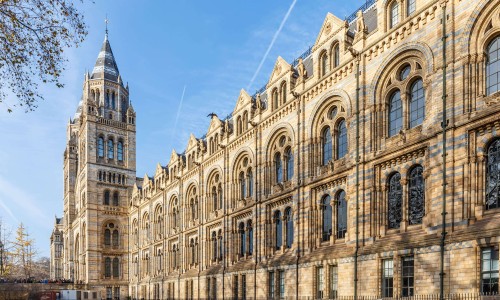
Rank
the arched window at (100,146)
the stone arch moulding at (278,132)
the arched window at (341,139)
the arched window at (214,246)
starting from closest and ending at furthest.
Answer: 1. the arched window at (341,139)
2. the stone arch moulding at (278,132)
3. the arched window at (214,246)
4. the arched window at (100,146)

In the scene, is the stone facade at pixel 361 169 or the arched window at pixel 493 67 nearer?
the arched window at pixel 493 67

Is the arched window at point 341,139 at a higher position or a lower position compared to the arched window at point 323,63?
lower

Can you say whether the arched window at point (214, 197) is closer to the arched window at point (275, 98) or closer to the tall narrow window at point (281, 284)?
the arched window at point (275, 98)

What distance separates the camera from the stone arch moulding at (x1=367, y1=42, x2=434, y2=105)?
19641mm

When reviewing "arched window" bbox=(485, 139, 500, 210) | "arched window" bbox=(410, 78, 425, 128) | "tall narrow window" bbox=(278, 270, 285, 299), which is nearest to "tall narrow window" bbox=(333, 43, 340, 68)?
"arched window" bbox=(410, 78, 425, 128)

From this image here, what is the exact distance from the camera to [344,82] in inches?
986

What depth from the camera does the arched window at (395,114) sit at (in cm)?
2194

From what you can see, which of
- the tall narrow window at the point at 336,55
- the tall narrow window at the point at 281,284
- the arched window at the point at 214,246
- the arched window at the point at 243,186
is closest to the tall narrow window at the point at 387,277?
the tall narrow window at the point at 281,284

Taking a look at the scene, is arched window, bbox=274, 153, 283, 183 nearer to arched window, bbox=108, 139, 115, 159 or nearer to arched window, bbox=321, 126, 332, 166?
arched window, bbox=321, 126, 332, 166

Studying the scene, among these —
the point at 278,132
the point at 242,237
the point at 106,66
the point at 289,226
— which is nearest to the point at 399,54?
the point at 278,132

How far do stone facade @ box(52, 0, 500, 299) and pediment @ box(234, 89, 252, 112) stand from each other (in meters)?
0.35

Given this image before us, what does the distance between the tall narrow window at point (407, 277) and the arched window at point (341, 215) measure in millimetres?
5050

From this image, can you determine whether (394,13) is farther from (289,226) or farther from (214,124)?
(214,124)

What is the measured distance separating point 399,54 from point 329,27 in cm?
645
